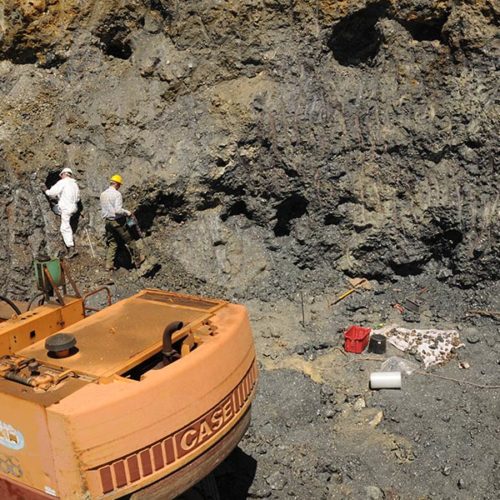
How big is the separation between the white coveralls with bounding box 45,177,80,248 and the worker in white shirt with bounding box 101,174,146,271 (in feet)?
1.18

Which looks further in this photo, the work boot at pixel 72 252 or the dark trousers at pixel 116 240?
the work boot at pixel 72 252

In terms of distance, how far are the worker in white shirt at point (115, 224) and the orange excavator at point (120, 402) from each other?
3.51m

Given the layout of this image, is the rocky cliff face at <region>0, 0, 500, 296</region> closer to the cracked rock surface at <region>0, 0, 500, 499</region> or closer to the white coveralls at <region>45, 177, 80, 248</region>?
the cracked rock surface at <region>0, 0, 500, 499</region>

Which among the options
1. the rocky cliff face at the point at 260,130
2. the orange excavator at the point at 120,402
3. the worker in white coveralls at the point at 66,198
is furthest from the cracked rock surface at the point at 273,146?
the orange excavator at the point at 120,402

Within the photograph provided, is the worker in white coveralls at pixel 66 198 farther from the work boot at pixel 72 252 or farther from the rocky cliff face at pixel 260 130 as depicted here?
the rocky cliff face at pixel 260 130

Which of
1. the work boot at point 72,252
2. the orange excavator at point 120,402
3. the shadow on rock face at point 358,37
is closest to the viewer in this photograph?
the orange excavator at point 120,402

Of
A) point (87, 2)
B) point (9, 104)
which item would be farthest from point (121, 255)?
point (87, 2)

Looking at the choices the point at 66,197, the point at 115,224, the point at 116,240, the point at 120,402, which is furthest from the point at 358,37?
the point at 120,402

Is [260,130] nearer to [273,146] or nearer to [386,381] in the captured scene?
[273,146]

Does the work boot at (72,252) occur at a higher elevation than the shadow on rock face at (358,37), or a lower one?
lower

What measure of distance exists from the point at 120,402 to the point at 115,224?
4.66 meters

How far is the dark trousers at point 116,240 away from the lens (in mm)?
7367

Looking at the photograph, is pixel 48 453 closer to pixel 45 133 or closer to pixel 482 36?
pixel 45 133

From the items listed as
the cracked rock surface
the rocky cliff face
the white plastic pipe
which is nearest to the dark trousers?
the cracked rock surface
